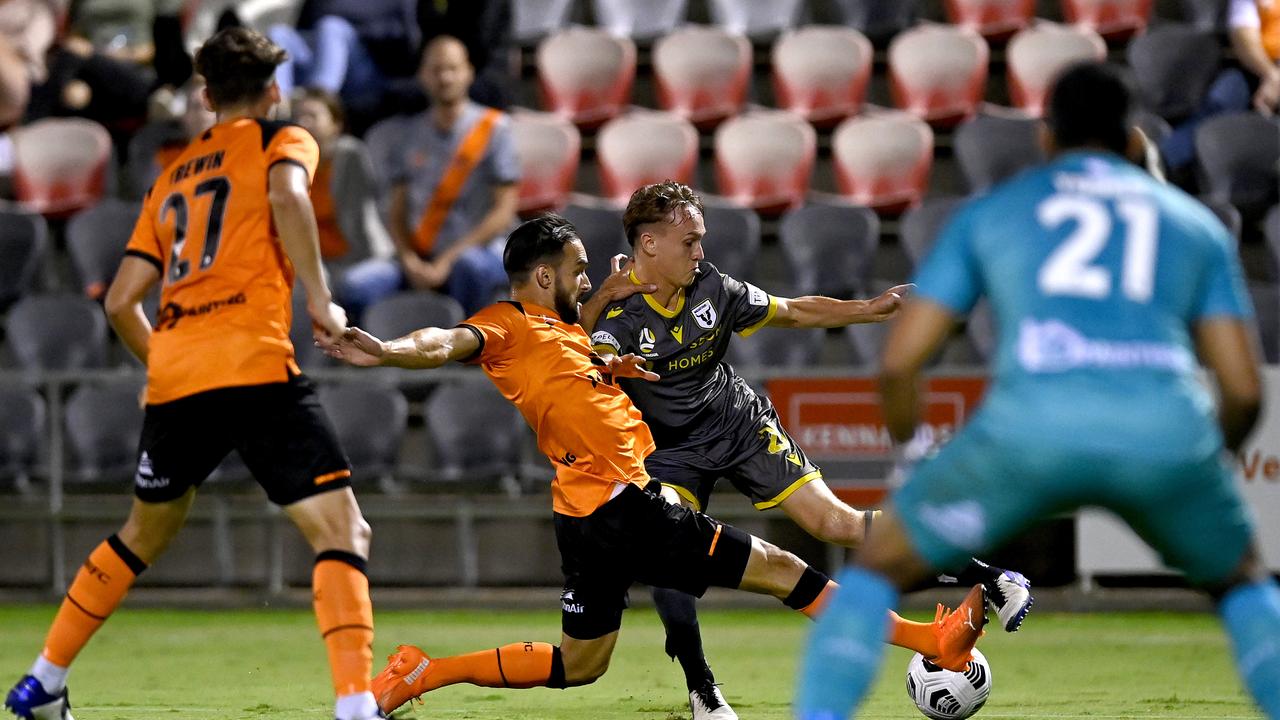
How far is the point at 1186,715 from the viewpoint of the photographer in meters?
6.41

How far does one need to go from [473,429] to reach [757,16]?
4.85 metres

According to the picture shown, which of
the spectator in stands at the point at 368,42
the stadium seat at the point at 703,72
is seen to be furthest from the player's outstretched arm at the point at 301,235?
the stadium seat at the point at 703,72

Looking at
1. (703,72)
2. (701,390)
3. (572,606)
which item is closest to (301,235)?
(572,606)

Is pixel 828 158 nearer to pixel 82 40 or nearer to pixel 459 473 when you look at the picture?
pixel 459 473

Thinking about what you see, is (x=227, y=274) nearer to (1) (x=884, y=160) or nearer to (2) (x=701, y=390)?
(2) (x=701, y=390)

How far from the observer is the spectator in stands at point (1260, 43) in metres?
12.0

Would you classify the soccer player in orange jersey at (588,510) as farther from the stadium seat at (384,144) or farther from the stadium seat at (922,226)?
the stadium seat at (384,144)

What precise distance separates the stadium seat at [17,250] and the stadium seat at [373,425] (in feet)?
9.71

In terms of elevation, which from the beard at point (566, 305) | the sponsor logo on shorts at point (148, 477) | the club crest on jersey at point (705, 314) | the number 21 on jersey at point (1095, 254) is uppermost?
the number 21 on jersey at point (1095, 254)

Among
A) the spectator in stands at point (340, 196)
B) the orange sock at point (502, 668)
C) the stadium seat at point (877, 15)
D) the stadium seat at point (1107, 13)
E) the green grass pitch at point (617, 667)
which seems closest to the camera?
the orange sock at point (502, 668)

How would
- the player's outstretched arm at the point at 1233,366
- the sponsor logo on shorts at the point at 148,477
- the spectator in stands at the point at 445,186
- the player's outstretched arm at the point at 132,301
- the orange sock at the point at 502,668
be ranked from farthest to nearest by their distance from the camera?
the spectator in stands at the point at 445,186 < the orange sock at the point at 502,668 < the player's outstretched arm at the point at 132,301 < the sponsor logo on shorts at the point at 148,477 < the player's outstretched arm at the point at 1233,366

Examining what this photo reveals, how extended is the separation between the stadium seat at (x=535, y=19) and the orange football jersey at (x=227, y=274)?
9.34 meters

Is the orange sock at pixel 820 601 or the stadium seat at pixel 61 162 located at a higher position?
the orange sock at pixel 820 601

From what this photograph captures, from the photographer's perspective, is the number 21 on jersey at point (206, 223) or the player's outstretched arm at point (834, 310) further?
the player's outstretched arm at point (834, 310)
